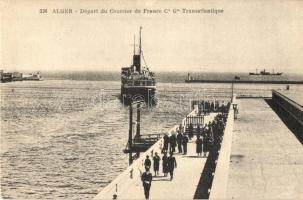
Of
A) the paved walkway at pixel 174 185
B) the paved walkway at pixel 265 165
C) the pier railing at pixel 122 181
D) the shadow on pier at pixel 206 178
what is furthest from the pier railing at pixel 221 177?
the pier railing at pixel 122 181

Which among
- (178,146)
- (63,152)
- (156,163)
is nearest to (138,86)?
(63,152)

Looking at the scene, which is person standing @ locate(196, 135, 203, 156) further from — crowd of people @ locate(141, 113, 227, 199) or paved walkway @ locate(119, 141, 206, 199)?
paved walkway @ locate(119, 141, 206, 199)

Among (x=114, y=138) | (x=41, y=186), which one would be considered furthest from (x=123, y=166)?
(x=114, y=138)

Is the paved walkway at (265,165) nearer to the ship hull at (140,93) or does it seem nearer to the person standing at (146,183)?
the person standing at (146,183)

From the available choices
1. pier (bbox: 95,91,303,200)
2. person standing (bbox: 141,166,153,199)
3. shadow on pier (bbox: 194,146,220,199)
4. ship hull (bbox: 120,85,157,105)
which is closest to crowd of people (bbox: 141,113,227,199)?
pier (bbox: 95,91,303,200)

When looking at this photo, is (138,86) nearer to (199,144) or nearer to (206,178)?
(199,144)

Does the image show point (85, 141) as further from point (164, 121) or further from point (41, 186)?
point (164, 121)

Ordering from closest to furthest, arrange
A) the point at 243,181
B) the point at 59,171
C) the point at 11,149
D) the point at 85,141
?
1. the point at 243,181
2. the point at 59,171
3. the point at 11,149
4. the point at 85,141
